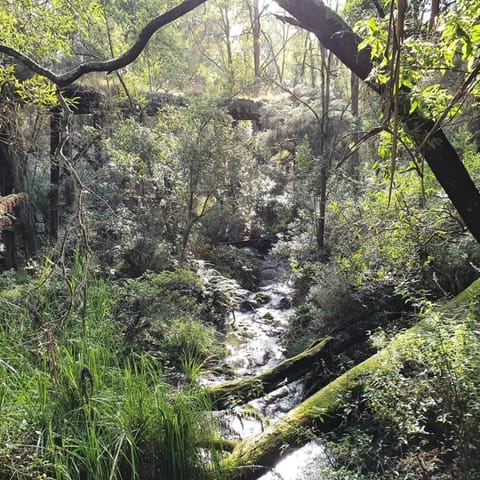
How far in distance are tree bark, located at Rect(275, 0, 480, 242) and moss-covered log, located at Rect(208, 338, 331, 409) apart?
220cm

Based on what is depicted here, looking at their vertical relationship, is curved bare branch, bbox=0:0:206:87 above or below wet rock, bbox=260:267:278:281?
above

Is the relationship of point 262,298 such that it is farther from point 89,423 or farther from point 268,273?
point 89,423

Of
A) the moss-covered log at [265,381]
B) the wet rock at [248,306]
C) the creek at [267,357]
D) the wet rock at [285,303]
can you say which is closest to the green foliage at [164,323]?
the creek at [267,357]

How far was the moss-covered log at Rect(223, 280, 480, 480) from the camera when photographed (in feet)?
8.67

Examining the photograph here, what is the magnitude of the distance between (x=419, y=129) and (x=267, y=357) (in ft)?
14.5

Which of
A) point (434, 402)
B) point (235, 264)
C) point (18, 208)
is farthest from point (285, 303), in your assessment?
point (434, 402)

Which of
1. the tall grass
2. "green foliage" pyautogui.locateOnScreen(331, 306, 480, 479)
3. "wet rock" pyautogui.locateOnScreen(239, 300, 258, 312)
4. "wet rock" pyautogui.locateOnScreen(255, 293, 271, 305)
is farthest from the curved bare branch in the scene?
"wet rock" pyautogui.locateOnScreen(255, 293, 271, 305)

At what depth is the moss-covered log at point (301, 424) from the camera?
264 centimetres

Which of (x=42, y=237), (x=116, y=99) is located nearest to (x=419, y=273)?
(x=42, y=237)

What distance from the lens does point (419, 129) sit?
2598mm

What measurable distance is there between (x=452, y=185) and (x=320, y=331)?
3.40 m

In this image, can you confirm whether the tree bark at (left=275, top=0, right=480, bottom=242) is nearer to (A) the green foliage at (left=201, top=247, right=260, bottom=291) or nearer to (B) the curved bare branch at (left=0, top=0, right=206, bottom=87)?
(B) the curved bare branch at (left=0, top=0, right=206, bottom=87)

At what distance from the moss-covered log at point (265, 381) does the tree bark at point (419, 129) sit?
2200mm

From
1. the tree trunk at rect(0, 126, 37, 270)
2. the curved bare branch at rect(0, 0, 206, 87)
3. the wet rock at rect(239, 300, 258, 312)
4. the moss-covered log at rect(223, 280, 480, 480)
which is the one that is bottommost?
the moss-covered log at rect(223, 280, 480, 480)
